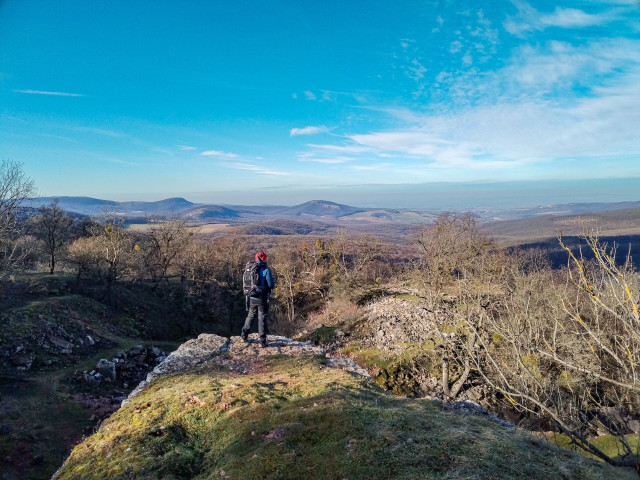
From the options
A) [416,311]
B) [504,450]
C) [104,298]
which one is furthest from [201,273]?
[504,450]

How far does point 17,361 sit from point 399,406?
23.4m

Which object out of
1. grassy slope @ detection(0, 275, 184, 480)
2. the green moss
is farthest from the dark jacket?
the green moss

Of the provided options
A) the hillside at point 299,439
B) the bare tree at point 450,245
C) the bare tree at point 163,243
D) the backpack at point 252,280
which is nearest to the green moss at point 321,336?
the bare tree at point 450,245

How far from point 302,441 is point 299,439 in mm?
118

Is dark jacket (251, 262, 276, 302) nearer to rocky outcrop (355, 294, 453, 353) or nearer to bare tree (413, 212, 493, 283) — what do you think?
rocky outcrop (355, 294, 453, 353)

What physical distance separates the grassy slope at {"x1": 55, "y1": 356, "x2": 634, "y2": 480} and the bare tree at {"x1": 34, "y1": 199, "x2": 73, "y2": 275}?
124ft

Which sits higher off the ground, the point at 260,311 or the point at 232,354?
the point at 260,311

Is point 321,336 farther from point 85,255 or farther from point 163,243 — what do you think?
point 163,243

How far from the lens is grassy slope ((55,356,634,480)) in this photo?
22.1ft

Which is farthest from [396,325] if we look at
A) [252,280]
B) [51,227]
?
[51,227]

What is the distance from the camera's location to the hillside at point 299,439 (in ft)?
22.2

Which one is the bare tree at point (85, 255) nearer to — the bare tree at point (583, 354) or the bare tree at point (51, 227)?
the bare tree at point (51, 227)

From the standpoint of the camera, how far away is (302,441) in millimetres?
7801

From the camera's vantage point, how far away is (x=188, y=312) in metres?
47.1
